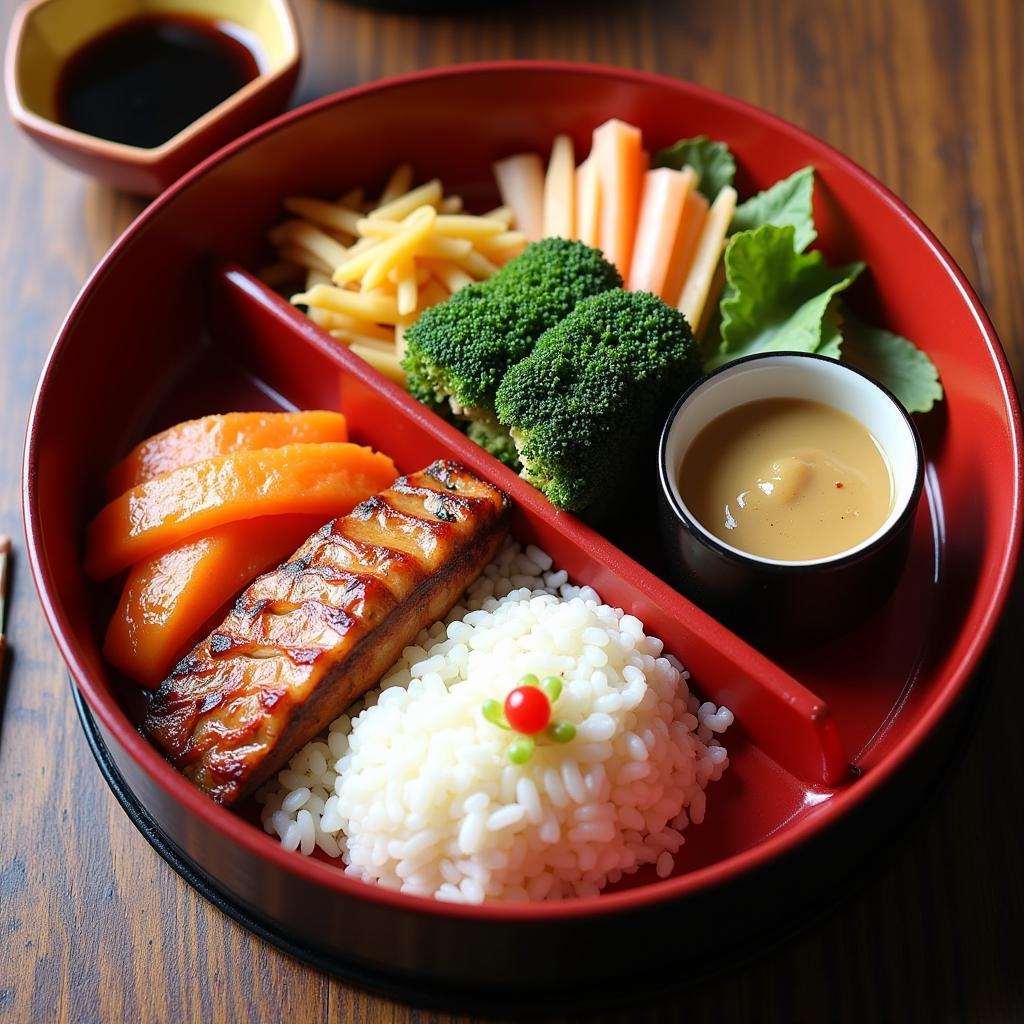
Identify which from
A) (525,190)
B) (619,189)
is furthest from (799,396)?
(525,190)

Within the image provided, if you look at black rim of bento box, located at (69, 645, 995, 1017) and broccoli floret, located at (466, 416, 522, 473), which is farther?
broccoli floret, located at (466, 416, 522, 473)

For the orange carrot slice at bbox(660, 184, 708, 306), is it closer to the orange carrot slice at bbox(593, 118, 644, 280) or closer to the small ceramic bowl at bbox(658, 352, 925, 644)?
the orange carrot slice at bbox(593, 118, 644, 280)

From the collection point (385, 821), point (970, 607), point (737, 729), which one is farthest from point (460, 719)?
point (970, 607)

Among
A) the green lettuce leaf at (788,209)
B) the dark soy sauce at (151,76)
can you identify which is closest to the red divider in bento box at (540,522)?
the dark soy sauce at (151,76)

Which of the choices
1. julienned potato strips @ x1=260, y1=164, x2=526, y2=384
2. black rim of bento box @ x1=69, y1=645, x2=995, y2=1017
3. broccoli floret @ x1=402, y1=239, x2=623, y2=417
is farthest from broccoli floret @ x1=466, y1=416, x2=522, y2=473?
black rim of bento box @ x1=69, y1=645, x2=995, y2=1017

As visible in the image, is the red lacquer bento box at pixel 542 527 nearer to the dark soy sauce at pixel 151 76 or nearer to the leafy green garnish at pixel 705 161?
the leafy green garnish at pixel 705 161

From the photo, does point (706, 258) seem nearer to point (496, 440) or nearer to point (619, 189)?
point (619, 189)
